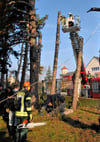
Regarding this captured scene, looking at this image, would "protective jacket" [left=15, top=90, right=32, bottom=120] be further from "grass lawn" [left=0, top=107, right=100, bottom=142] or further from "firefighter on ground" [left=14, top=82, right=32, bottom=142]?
"grass lawn" [left=0, top=107, right=100, bottom=142]

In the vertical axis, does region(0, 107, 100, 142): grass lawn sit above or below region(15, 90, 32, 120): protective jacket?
below

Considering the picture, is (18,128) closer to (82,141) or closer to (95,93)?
(82,141)

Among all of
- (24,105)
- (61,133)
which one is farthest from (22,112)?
(61,133)

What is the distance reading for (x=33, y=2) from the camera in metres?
10.6

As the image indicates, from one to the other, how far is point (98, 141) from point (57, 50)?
951 cm

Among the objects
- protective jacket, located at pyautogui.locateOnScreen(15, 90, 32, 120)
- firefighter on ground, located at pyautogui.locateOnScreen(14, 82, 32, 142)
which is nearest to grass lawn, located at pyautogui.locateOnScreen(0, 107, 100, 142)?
firefighter on ground, located at pyautogui.locateOnScreen(14, 82, 32, 142)

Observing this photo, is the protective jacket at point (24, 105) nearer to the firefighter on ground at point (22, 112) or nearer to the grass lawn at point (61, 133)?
the firefighter on ground at point (22, 112)

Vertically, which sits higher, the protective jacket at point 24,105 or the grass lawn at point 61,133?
the protective jacket at point 24,105

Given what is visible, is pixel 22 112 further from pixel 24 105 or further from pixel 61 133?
pixel 61 133

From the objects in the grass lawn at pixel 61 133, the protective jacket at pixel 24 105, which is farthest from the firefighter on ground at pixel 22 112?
the grass lawn at pixel 61 133

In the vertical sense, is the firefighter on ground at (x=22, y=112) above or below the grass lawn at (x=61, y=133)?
above

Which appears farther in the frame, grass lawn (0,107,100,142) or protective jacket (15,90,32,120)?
grass lawn (0,107,100,142)

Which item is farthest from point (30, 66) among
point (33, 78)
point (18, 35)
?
point (18, 35)

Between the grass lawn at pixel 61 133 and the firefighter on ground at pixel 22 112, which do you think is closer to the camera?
the firefighter on ground at pixel 22 112
